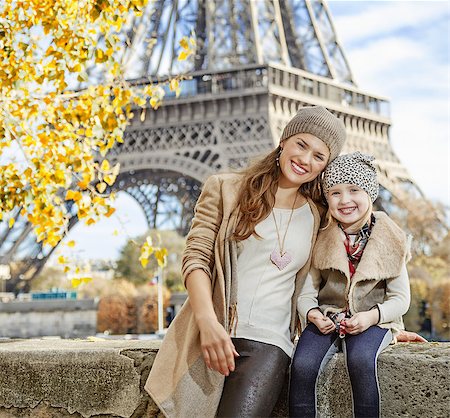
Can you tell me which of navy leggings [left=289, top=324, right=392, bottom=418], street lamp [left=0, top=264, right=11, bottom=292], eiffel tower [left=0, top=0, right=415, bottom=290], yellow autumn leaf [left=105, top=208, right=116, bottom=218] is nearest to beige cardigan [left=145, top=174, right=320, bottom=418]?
navy leggings [left=289, top=324, right=392, bottom=418]

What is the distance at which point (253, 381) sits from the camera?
10.1ft

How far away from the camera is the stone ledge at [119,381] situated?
3111 mm

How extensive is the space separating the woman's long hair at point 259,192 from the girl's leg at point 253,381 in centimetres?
48

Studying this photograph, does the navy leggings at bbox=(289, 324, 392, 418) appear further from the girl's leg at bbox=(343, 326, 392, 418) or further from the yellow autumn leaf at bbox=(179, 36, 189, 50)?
the yellow autumn leaf at bbox=(179, 36, 189, 50)

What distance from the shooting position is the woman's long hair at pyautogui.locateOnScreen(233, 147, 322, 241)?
11.0 ft

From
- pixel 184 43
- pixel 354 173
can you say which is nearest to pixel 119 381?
pixel 354 173

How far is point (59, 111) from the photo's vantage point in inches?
262

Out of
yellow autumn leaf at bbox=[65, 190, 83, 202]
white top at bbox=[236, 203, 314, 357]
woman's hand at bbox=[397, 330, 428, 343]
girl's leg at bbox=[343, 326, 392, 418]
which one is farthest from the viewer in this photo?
yellow autumn leaf at bbox=[65, 190, 83, 202]

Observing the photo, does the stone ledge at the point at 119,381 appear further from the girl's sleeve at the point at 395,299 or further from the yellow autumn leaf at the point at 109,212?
the yellow autumn leaf at the point at 109,212

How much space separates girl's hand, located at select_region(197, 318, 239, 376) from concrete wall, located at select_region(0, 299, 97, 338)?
33427 millimetres

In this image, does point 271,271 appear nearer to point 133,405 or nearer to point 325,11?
point 133,405

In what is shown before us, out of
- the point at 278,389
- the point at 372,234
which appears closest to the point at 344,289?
the point at 372,234

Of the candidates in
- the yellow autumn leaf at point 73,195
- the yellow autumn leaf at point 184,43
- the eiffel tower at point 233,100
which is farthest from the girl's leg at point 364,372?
the eiffel tower at point 233,100

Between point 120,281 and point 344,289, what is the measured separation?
3806 centimetres
